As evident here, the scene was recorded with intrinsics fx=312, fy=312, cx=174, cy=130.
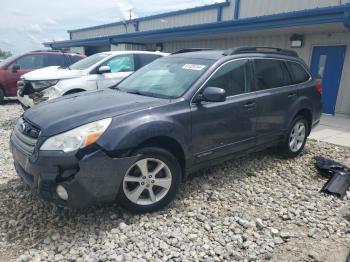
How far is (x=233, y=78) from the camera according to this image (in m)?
4.11

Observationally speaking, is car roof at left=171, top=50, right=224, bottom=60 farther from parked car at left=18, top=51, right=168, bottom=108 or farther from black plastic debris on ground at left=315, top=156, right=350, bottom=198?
parked car at left=18, top=51, right=168, bottom=108

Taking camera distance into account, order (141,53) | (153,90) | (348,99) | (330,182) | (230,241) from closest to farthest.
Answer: (230,241)
(153,90)
(330,182)
(141,53)
(348,99)

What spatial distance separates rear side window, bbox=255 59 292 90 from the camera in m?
4.45

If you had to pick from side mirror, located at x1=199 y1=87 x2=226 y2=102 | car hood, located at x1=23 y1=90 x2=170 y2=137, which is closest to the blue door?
side mirror, located at x1=199 y1=87 x2=226 y2=102

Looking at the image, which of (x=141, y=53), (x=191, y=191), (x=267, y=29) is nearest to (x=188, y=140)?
(x=191, y=191)

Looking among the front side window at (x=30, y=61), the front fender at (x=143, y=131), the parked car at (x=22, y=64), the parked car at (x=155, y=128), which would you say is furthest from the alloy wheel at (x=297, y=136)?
the front side window at (x=30, y=61)

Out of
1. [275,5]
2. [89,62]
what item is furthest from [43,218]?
[275,5]

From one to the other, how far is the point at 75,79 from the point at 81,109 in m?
3.89

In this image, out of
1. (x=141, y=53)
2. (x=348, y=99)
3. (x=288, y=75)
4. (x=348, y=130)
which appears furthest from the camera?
(x=348, y=99)

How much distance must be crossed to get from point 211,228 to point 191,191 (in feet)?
2.65

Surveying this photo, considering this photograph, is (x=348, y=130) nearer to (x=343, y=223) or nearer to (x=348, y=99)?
(x=348, y=99)

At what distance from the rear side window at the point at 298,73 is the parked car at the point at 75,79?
4002mm

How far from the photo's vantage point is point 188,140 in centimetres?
349

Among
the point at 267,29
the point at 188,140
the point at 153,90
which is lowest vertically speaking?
the point at 188,140
